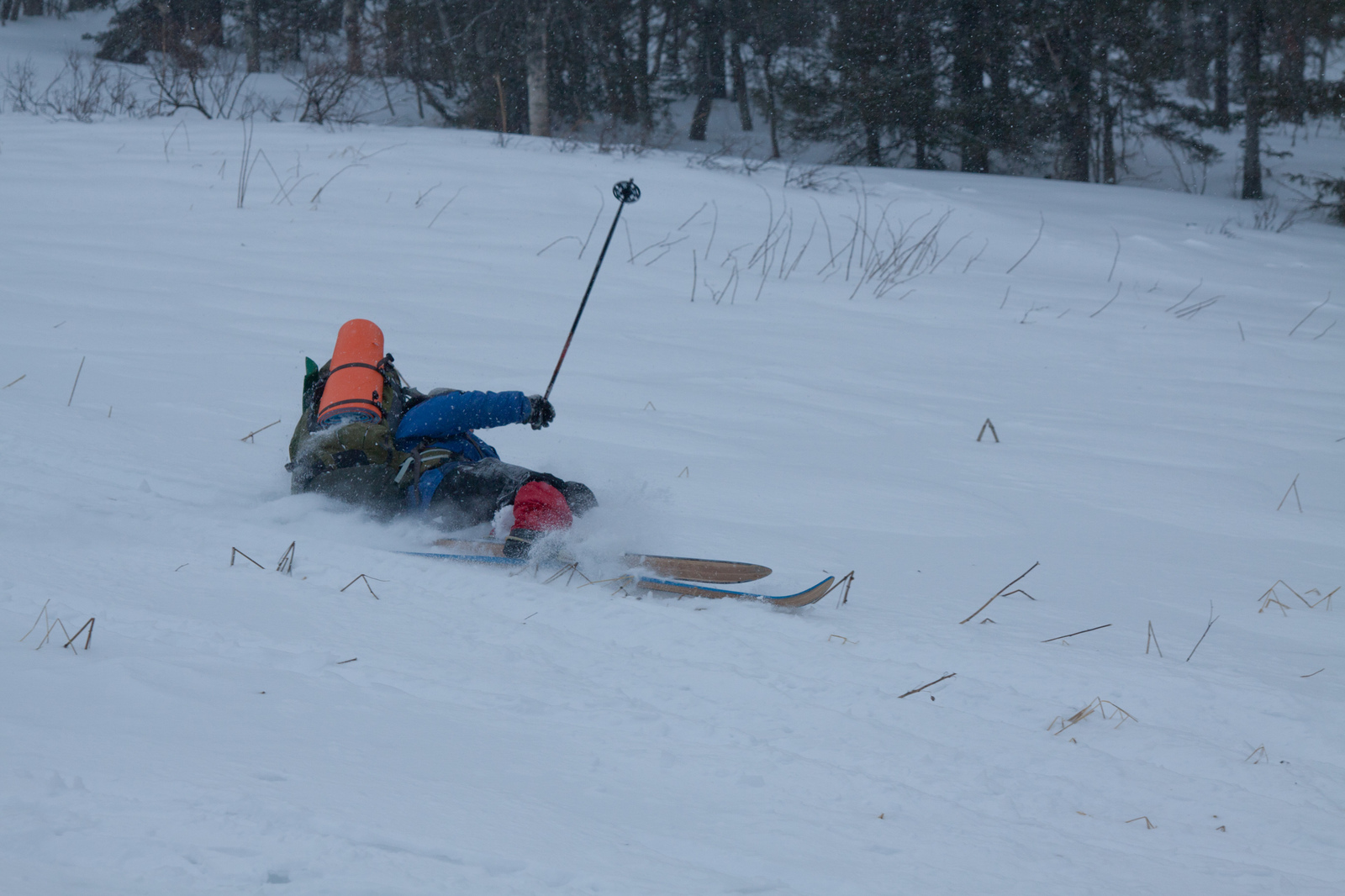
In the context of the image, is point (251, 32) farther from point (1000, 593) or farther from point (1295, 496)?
point (1000, 593)

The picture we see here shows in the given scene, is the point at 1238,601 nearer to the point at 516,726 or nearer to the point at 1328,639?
the point at 1328,639

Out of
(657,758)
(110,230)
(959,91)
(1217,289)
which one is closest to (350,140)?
(110,230)

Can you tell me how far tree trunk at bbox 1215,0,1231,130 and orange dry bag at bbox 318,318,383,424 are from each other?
70.6 feet

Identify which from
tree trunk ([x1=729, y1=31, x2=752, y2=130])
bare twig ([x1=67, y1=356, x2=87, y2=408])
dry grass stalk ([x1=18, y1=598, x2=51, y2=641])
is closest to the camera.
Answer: dry grass stalk ([x1=18, y1=598, x2=51, y2=641])

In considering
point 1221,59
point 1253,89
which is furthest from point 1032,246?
point 1221,59

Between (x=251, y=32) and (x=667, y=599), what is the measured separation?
74.9 feet

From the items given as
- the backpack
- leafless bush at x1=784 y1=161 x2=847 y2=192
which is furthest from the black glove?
leafless bush at x1=784 y1=161 x2=847 y2=192

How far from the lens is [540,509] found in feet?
10.7

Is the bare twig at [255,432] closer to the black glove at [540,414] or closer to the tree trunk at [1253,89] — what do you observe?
the black glove at [540,414]

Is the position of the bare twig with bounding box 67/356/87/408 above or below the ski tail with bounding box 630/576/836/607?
above

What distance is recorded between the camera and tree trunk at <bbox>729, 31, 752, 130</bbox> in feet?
74.1

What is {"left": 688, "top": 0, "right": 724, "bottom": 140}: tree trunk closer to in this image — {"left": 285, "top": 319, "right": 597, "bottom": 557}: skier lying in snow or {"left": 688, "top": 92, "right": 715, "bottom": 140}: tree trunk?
{"left": 688, "top": 92, "right": 715, "bottom": 140}: tree trunk

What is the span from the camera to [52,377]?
4.60 meters

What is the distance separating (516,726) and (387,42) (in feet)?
59.1
